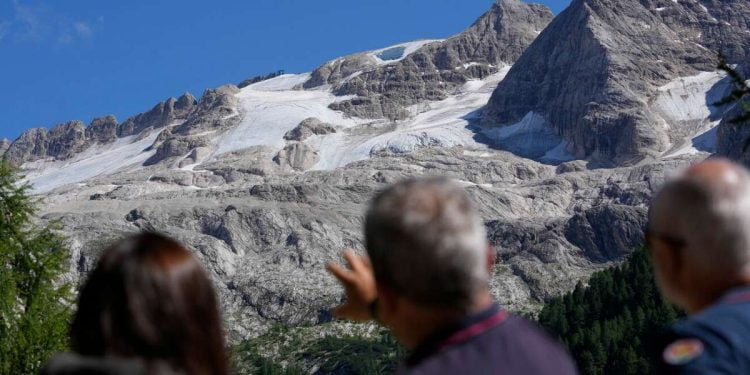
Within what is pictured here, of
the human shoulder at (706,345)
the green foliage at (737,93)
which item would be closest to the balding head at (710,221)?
the human shoulder at (706,345)

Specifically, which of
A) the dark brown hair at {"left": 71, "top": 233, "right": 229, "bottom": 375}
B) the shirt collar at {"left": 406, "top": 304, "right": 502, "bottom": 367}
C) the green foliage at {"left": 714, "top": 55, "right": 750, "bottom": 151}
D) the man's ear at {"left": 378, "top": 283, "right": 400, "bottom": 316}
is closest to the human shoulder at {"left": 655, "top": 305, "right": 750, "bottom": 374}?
the shirt collar at {"left": 406, "top": 304, "right": 502, "bottom": 367}

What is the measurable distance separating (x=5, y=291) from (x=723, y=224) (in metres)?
15.5

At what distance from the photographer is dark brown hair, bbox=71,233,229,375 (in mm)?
4020

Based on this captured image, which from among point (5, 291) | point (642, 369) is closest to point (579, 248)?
point (642, 369)

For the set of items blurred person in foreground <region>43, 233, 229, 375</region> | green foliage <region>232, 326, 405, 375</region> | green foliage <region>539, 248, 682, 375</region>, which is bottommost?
green foliage <region>232, 326, 405, 375</region>

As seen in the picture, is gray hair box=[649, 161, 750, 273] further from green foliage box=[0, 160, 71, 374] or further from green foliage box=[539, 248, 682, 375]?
green foliage box=[539, 248, 682, 375]

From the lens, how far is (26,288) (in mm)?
18922

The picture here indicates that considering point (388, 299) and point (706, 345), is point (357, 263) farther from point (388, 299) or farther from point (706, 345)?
point (706, 345)

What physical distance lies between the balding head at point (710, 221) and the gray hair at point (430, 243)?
909mm

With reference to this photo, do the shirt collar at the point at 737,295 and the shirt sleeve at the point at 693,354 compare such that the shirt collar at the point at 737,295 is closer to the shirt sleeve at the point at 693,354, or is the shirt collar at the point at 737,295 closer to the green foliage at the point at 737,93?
the shirt sleeve at the point at 693,354

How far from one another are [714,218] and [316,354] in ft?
434

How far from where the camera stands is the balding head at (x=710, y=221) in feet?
14.8

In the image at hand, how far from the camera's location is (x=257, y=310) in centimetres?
16000

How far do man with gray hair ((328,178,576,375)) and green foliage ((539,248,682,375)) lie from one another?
246 feet
